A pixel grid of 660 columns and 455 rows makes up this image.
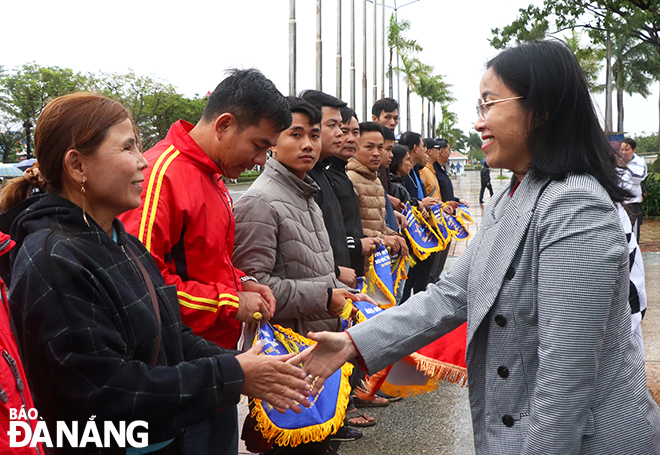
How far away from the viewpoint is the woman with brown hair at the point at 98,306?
1.61m

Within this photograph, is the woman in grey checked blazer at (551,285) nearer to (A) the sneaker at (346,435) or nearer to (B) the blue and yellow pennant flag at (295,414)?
(B) the blue and yellow pennant flag at (295,414)

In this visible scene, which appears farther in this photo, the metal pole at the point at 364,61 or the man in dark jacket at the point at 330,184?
the metal pole at the point at 364,61

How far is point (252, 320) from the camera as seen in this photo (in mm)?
2678

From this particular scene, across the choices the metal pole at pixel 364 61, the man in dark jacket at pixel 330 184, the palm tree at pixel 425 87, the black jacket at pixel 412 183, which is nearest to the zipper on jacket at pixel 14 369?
the man in dark jacket at pixel 330 184

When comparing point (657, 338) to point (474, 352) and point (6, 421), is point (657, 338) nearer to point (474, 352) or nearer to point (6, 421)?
point (474, 352)

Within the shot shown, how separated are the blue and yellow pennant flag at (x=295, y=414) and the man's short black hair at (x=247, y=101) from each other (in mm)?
936

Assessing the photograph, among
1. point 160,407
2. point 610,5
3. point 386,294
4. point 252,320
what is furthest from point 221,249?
point 610,5

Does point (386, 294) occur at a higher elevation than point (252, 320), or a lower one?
lower

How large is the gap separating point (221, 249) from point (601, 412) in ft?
4.95

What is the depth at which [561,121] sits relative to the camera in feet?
5.83

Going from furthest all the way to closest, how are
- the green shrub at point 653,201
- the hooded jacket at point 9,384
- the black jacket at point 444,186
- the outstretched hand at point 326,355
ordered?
the green shrub at point 653,201 → the black jacket at point 444,186 → the outstretched hand at point 326,355 → the hooded jacket at point 9,384

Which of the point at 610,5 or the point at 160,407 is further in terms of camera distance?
the point at 610,5

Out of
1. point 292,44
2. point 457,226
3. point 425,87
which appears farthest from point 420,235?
point 425,87

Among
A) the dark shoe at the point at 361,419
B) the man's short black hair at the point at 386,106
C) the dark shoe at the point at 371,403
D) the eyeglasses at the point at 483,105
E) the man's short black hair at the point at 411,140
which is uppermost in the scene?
the eyeglasses at the point at 483,105
